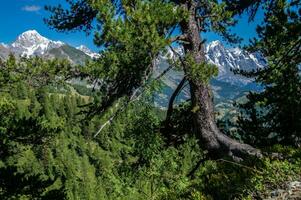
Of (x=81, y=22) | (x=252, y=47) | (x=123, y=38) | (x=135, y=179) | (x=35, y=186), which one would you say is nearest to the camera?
(x=123, y=38)

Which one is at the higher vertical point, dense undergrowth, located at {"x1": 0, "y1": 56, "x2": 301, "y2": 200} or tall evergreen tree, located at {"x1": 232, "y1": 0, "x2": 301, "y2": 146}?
tall evergreen tree, located at {"x1": 232, "y1": 0, "x2": 301, "y2": 146}

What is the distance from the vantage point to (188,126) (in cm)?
1554

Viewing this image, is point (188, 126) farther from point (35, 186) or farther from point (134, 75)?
point (35, 186)

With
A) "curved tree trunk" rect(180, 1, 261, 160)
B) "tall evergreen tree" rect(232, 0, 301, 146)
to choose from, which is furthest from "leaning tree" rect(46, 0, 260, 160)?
"tall evergreen tree" rect(232, 0, 301, 146)

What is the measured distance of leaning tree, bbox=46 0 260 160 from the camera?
10.7 metres

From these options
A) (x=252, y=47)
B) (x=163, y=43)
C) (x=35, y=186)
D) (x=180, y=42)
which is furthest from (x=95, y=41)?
(x=35, y=186)

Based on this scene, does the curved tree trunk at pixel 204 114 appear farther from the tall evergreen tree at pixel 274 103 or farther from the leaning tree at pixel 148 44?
the tall evergreen tree at pixel 274 103

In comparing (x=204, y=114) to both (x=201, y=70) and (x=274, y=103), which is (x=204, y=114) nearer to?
(x=201, y=70)

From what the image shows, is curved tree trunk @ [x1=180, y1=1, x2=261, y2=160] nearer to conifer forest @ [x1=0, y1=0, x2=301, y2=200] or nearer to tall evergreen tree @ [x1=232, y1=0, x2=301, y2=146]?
conifer forest @ [x1=0, y1=0, x2=301, y2=200]

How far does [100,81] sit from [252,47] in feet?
32.8

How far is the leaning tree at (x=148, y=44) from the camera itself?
1071cm

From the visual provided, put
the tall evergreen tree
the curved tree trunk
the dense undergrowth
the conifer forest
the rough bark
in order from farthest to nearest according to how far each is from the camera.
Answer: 1. the tall evergreen tree
2. the rough bark
3. the curved tree trunk
4. the conifer forest
5. the dense undergrowth

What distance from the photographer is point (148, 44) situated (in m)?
10.9

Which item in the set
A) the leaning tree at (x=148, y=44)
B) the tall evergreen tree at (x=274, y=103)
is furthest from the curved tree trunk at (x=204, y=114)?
the tall evergreen tree at (x=274, y=103)
